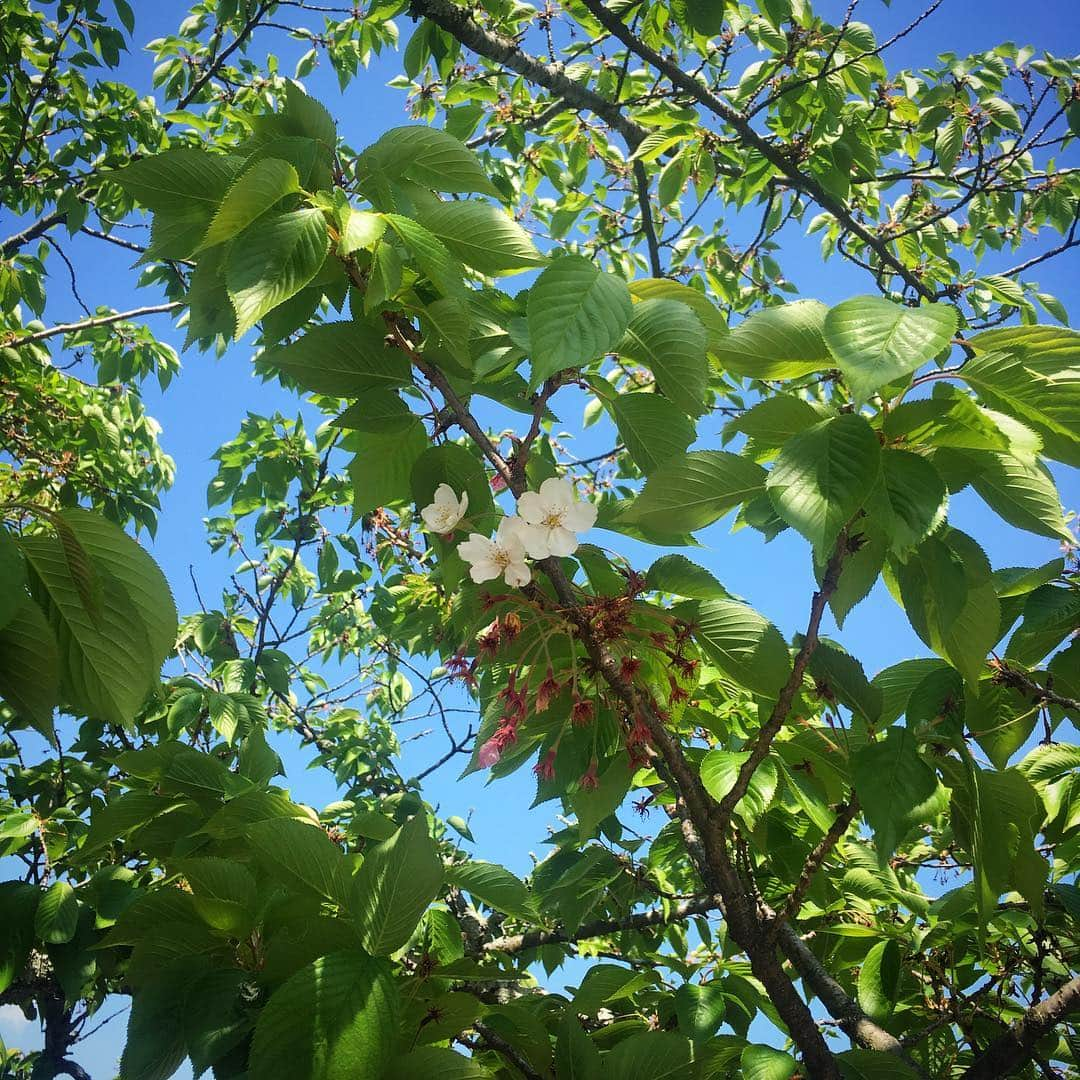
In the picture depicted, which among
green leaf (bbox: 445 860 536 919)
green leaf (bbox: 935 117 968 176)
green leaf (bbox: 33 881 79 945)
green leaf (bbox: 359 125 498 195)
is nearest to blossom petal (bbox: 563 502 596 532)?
green leaf (bbox: 359 125 498 195)

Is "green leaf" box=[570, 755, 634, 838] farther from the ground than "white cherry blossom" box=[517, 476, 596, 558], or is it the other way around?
"white cherry blossom" box=[517, 476, 596, 558]

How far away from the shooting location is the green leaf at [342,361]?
3.42 ft

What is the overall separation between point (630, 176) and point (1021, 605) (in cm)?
370

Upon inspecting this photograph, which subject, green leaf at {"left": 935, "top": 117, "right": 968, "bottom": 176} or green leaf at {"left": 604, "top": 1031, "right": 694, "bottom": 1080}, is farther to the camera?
green leaf at {"left": 935, "top": 117, "right": 968, "bottom": 176}

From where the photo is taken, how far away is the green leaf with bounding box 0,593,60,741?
85 cm

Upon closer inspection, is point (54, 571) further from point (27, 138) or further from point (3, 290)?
point (27, 138)

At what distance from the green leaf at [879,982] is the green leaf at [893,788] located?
0.58m

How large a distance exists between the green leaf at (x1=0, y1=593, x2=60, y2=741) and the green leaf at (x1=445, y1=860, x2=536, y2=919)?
603mm

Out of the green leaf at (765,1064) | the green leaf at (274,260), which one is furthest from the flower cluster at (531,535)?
the green leaf at (765,1064)

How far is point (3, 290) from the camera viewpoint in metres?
3.96

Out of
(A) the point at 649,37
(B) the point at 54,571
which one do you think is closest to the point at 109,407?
(A) the point at 649,37

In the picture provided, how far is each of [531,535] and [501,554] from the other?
2.3 inches

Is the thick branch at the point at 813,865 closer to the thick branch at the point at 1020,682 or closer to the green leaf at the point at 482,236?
the thick branch at the point at 1020,682

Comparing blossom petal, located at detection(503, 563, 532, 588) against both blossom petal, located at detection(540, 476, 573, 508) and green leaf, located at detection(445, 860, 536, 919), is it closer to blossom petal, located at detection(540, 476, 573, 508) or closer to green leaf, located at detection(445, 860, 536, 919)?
blossom petal, located at detection(540, 476, 573, 508)
